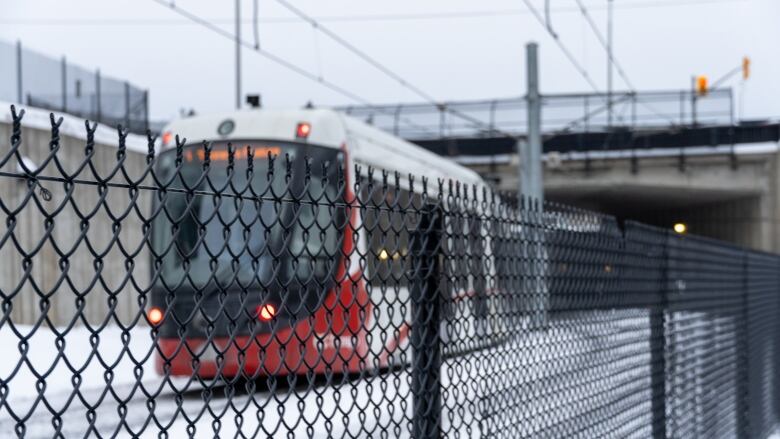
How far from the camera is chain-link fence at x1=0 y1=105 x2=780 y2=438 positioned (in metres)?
1.97

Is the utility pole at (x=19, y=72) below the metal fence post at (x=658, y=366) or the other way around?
the other way around

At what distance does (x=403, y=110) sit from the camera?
3834 centimetres

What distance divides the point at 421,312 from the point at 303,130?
31.1 feet

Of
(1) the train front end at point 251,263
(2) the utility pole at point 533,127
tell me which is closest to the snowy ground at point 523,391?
(1) the train front end at point 251,263

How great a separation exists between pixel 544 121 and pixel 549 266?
1326 inches

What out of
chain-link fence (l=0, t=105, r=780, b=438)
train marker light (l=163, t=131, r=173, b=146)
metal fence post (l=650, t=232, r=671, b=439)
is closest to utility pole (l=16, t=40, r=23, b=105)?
train marker light (l=163, t=131, r=173, b=146)

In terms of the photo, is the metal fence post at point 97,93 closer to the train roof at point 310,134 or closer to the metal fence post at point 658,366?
the train roof at point 310,134

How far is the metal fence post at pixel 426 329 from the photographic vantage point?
125 inches

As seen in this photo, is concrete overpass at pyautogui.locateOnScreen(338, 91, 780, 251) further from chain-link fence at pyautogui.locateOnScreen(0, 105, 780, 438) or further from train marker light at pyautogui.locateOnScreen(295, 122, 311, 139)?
chain-link fence at pyautogui.locateOnScreen(0, 105, 780, 438)

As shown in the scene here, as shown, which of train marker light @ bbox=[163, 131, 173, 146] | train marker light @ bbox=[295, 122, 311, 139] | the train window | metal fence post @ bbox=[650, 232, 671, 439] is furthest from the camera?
train marker light @ bbox=[163, 131, 173, 146]

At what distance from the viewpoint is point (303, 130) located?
41.2 ft

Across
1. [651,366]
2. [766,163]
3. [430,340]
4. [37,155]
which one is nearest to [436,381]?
[430,340]

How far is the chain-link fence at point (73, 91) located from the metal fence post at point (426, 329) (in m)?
18.0

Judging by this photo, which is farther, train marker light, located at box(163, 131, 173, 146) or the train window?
train marker light, located at box(163, 131, 173, 146)
